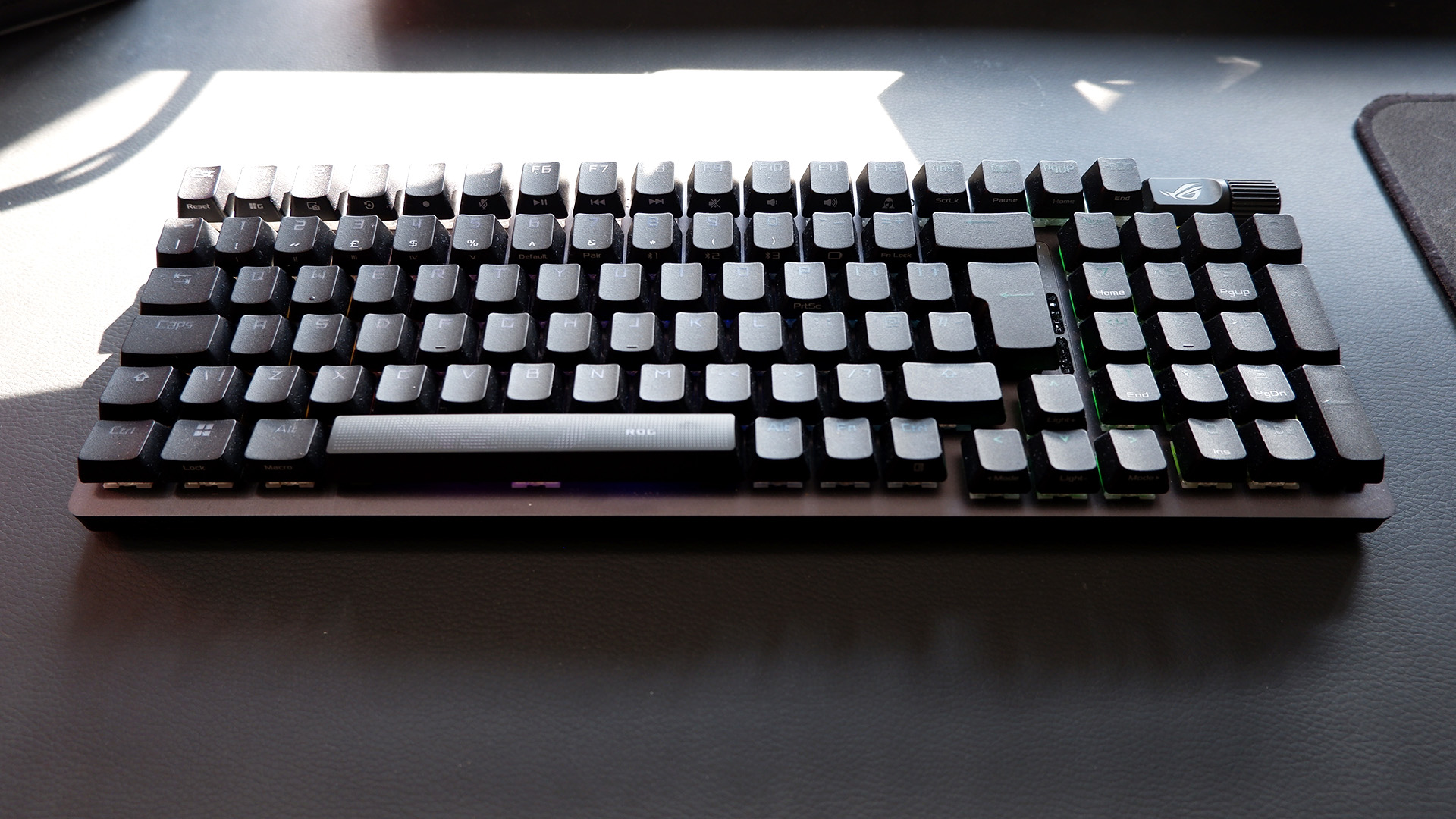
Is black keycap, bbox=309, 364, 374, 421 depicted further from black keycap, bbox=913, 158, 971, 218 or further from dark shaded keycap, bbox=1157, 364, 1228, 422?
dark shaded keycap, bbox=1157, 364, 1228, 422

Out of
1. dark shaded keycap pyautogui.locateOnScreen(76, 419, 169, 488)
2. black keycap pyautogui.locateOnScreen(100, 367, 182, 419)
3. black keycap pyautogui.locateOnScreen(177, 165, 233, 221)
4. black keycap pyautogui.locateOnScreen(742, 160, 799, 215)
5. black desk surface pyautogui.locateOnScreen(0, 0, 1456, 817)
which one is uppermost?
black keycap pyautogui.locateOnScreen(742, 160, 799, 215)

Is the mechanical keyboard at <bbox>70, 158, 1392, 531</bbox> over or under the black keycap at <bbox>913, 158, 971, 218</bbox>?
under

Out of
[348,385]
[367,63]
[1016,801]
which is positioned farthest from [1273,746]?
[367,63]

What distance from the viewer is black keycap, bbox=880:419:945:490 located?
21.6 inches

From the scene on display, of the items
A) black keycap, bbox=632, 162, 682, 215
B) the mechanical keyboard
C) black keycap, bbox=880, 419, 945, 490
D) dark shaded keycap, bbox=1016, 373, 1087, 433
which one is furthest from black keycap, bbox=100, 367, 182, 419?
dark shaded keycap, bbox=1016, 373, 1087, 433

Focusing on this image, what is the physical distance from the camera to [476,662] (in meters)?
0.55

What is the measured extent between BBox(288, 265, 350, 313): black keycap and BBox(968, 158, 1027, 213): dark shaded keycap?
1.65ft

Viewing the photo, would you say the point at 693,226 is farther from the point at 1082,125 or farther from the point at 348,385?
the point at 1082,125

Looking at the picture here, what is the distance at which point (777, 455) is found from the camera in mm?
549

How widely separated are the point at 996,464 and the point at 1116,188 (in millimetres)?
282

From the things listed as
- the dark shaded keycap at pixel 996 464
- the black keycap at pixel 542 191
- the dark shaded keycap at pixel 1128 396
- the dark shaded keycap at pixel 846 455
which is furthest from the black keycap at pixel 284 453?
the dark shaded keycap at pixel 1128 396

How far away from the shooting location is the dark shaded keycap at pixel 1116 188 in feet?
2.20

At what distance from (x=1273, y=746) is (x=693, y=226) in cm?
53

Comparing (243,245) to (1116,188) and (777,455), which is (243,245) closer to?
(777,455)
